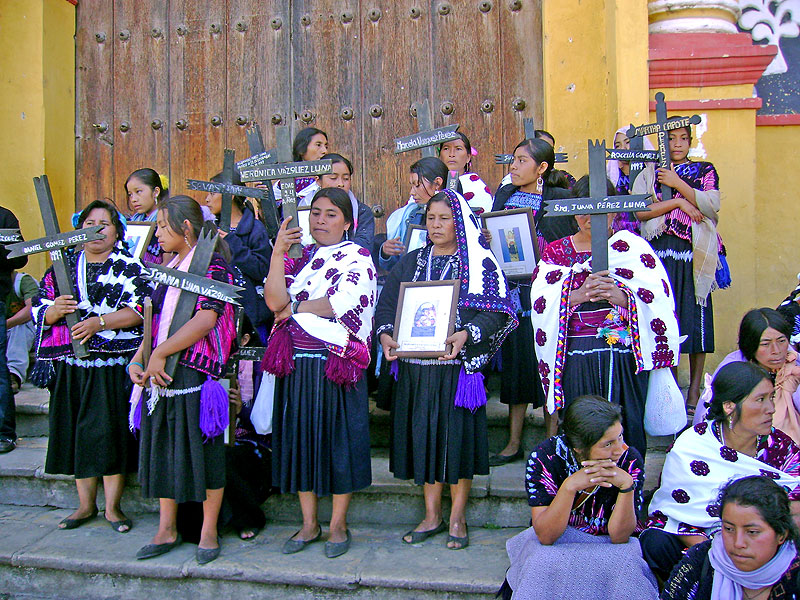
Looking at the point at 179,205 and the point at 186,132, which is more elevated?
the point at 186,132

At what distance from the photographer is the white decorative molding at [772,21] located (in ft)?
18.2

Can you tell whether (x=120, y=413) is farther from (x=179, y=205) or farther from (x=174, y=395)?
(x=179, y=205)

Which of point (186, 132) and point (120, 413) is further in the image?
point (186, 132)

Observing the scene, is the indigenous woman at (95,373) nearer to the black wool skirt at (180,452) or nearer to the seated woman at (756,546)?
the black wool skirt at (180,452)

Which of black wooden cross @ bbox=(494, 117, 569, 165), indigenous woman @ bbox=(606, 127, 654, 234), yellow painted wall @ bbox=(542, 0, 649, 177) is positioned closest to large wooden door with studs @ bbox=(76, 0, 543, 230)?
yellow painted wall @ bbox=(542, 0, 649, 177)

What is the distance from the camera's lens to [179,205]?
3840 millimetres

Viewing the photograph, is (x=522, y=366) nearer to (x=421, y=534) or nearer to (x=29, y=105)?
(x=421, y=534)

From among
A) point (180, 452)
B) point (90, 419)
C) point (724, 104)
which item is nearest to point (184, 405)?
point (180, 452)

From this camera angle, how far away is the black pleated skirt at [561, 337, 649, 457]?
3576mm

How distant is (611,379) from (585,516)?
73 cm

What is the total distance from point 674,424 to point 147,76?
4.63 m

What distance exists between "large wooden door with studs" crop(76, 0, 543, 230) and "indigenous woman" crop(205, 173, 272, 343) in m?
1.33

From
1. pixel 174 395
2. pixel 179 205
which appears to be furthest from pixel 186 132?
pixel 174 395

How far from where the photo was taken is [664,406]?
3588 millimetres
